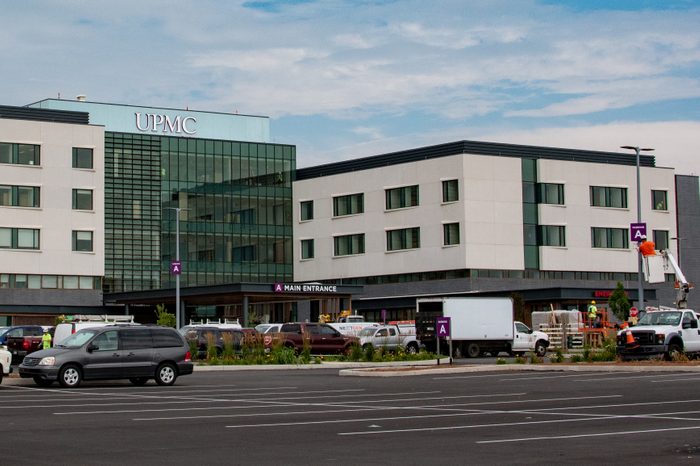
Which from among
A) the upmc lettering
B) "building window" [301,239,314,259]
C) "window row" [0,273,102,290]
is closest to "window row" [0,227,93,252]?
"window row" [0,273,102,290]

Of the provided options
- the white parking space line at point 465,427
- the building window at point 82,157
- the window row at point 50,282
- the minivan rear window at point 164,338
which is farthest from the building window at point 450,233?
the white parking space line at point 465,427

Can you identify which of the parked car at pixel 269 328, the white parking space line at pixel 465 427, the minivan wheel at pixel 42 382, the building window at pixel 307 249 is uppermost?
the building window at pixel 307 249

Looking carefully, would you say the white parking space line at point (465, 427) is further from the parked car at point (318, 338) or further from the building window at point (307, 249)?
the building window at point (307, 249)

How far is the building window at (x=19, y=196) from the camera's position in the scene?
80688 mm

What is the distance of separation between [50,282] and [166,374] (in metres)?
53.5

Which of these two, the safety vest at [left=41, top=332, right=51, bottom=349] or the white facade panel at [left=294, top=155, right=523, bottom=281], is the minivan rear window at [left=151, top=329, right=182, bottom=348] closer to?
the safety vest at [left=41, top=332, right=51, bottom=349]

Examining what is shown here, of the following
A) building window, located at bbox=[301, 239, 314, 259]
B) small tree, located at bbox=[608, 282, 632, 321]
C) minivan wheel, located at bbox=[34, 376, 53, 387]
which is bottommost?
minivan wheel, located at bbox=[34, 376, 53, 387]

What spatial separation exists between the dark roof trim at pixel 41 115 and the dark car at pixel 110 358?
5344 cm

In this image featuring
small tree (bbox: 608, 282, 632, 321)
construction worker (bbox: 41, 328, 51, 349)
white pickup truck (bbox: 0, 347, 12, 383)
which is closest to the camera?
white pickup truck (bbox: 0, 347, 12, 383)

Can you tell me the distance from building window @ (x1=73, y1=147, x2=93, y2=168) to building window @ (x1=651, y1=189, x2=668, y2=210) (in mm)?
42466

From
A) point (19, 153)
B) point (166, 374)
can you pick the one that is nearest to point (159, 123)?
point (19, 153)

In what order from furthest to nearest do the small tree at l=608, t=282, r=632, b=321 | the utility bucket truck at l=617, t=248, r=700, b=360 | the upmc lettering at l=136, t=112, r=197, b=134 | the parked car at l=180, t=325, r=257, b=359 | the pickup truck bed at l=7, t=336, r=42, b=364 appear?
the upmc lettering at l=136, t=112, r=197, b=134
the small tree at l=608, t=282, r=632, b=321
the pickup truck bed at l=7, t=336, r=42, b=364
the parked car at l=180, t=325, r=257, b=359
the utility bucket truck at l=617, t=248, r=700, b=360

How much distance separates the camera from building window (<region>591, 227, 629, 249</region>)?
88125 mm

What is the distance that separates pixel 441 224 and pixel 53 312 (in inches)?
1116
